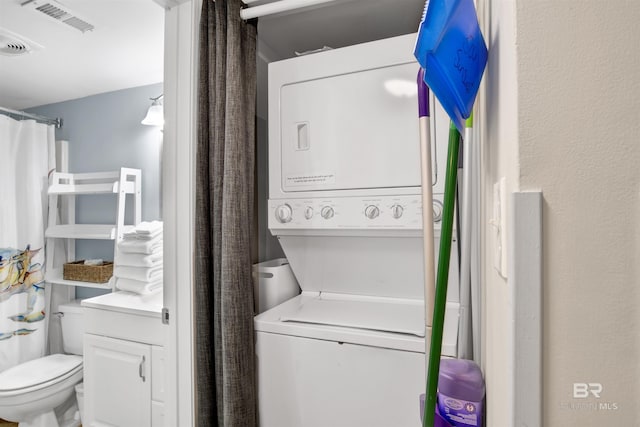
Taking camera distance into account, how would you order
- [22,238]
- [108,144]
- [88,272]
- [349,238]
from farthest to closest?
[108,144] < [22,238] < [88,272] < [349,238]

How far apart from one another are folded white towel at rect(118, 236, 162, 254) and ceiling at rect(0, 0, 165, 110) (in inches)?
48.9

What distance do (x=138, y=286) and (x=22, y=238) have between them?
1.55m

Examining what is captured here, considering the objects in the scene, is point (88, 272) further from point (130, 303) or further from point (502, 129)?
point (502, 129)

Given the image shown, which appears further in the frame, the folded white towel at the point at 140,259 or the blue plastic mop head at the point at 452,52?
the folded white towel at the point at 140,259

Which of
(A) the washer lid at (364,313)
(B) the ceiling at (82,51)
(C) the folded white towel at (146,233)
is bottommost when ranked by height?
(A) the washer lid at (364,313)

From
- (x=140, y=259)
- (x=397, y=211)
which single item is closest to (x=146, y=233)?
(x=140, y=259)

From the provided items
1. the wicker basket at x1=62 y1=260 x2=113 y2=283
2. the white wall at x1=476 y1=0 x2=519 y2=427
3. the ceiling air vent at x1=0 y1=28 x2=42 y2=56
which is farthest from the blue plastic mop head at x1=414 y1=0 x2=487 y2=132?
the wicker basket at x1=62 y1=260 x2=113 y2=283

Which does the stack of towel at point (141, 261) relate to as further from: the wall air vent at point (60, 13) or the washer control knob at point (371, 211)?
the washer control knob at point (371, 211)

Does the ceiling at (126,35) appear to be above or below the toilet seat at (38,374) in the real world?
above

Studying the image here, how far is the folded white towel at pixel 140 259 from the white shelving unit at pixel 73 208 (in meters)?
0.35

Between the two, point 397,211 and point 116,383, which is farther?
point 116,383

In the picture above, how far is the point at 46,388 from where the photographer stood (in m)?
2.25

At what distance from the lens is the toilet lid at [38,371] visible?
223cm

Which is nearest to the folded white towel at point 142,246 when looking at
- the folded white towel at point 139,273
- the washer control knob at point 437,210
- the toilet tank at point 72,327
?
the folded white towel at point 139,273
